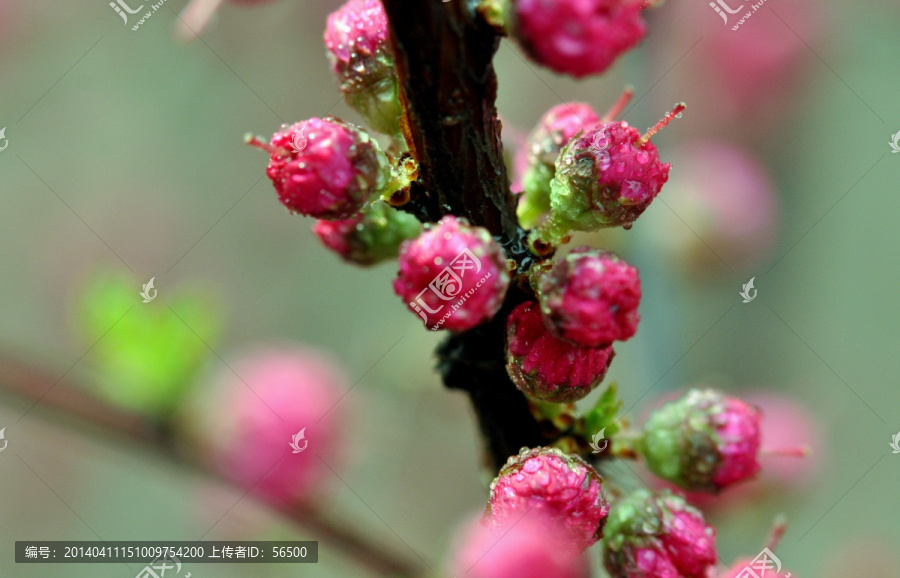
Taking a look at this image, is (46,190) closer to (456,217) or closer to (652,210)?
(652,210)

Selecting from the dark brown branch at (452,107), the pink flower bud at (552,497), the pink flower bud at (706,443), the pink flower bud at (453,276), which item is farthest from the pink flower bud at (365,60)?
the pink flower bud at (706,443)

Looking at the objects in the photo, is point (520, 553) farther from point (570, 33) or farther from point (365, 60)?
point (365, 60)

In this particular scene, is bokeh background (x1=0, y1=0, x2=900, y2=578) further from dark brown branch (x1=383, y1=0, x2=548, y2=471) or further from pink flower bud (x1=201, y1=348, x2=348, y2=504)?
dark brown branch (x1=383, y1=0, x2=548, y2=471)


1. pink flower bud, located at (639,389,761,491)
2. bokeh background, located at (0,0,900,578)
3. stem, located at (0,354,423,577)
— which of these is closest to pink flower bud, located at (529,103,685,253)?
pink flower bud, located at (639,389,761,491)

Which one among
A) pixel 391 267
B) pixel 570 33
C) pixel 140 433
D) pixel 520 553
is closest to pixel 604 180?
pixel 570 33

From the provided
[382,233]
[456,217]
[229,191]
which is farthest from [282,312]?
[456,217]
